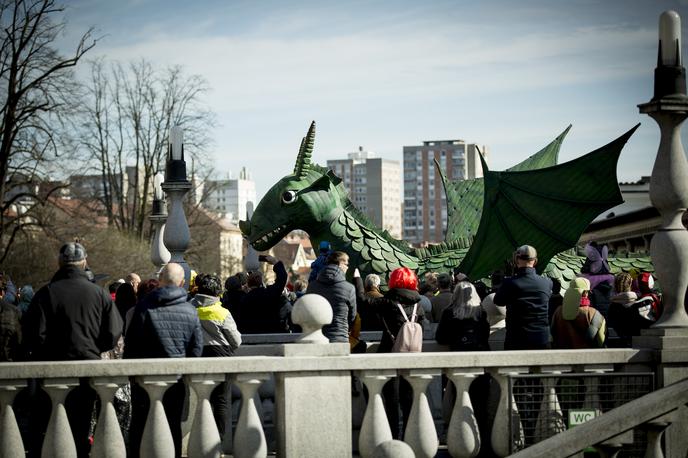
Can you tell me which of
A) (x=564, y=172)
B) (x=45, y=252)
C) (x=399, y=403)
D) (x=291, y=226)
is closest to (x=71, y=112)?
(x=45, y=252)

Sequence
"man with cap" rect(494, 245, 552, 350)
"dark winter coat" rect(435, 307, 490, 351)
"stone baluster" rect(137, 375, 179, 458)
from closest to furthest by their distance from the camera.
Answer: "stone baluster" rect(137, 375, 179, 458) < "man with cap" rect(494, 245, 552, 350) < "dark winter coat" rect(435, 307, 490, 351)

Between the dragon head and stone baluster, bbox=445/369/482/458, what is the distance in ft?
29.0

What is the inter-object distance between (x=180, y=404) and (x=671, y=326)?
12.2 ft

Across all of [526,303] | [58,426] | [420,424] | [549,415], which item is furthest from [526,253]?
[58,426]

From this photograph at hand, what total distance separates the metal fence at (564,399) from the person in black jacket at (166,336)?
237 centimetres

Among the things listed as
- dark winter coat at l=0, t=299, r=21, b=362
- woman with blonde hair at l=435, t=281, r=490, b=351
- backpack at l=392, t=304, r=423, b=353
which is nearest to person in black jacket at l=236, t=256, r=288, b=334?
backpack at l=392, t=304, r=423, b=353

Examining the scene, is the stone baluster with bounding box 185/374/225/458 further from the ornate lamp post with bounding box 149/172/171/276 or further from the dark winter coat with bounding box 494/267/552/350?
the ornate lamp post with bounding box 149/172/171/276

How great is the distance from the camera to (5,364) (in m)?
7.62

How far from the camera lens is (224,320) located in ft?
30.0

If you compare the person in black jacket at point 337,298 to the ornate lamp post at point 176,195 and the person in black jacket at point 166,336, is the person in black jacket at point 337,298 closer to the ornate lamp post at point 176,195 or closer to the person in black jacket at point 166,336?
the person in black jacket at point 166,336

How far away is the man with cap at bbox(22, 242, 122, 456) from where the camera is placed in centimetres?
802

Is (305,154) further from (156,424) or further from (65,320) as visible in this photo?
(156,424)

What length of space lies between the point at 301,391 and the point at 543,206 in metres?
9.06

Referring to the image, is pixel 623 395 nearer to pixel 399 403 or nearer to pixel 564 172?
pixel 399 403
